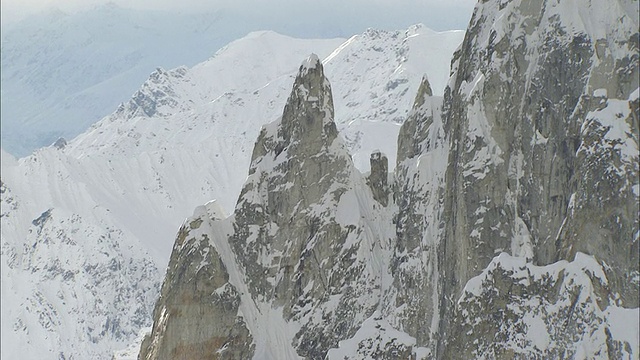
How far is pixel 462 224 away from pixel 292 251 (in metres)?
24.9

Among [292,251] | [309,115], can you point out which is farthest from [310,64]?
[292,251]

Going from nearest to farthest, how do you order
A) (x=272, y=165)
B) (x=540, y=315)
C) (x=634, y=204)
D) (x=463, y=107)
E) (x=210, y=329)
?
(x=634, y=204) → (x=540, y=315) → (x=463, y=107) → (x=210, y=329) → (x=272, y=165)

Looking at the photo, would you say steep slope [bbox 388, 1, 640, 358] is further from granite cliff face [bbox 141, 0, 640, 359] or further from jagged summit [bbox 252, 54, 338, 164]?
jagged summit [bbox 252, 54, 338, 164]

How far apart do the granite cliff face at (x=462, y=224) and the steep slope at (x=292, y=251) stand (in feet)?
0.53

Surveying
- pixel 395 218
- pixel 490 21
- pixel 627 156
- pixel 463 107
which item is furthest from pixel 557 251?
pixel 395 218

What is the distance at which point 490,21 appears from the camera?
7381cm

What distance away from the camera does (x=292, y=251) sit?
92750 millimetres

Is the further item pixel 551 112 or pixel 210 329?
pixel 210 329

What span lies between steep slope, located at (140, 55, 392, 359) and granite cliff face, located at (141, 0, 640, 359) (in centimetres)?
16

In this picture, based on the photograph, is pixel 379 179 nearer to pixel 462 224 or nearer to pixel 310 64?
pixel 310 64

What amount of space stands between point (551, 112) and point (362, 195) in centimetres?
3008

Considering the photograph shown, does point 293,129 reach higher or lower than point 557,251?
higher

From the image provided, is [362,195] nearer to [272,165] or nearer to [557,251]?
[272,165]

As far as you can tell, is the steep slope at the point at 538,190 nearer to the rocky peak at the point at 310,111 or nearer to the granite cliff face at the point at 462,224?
the granite cliff face at the point at 462,224
